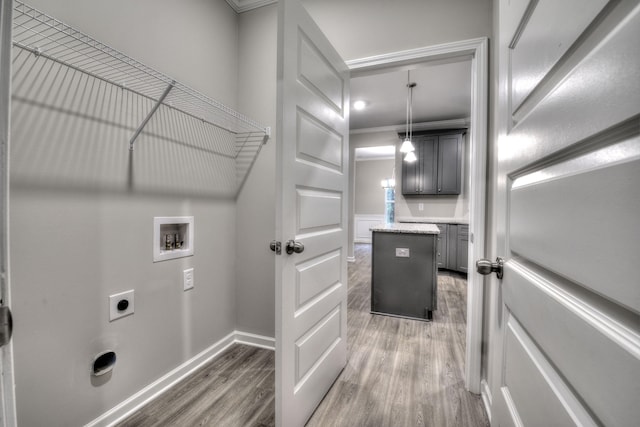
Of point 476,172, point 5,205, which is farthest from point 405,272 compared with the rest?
point 5,205

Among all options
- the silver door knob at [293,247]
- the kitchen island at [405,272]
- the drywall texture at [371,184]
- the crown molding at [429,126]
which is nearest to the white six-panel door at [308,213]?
the silver door knob at [293,247]

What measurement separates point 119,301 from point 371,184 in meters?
8.08

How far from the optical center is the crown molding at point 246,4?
202 cm

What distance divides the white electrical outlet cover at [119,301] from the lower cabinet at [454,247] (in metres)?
4.21

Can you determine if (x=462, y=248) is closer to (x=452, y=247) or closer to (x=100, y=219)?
(x=452, y=247)

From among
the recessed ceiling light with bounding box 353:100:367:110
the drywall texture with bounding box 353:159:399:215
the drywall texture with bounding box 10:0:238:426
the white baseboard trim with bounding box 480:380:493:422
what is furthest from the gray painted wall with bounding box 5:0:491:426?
the drywall texture with bounding box 353:159:399:215

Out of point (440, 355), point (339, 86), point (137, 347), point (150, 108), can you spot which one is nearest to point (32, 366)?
point (137, 347)

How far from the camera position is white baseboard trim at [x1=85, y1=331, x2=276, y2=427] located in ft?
4.40

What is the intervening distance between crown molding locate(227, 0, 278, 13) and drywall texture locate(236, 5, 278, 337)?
25mm

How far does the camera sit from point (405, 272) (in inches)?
110

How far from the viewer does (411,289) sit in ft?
9.15

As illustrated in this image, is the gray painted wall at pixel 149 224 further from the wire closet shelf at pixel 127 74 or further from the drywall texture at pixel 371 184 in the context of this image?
the drywall texture at pixel 371 184

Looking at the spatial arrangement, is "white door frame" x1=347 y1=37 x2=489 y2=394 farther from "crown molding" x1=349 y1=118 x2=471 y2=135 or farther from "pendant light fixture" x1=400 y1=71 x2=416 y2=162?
"crown molding" x1=349 y1=118 x2=471 y2=135

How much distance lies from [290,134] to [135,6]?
1110 mm
